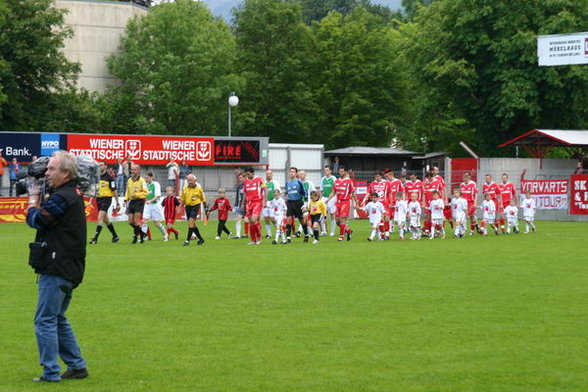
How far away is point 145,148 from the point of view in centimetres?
4491

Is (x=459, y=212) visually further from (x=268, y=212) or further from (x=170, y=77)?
(x=170, y=77)

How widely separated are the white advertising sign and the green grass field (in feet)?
12.5

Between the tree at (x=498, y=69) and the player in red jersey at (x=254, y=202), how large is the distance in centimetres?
2854

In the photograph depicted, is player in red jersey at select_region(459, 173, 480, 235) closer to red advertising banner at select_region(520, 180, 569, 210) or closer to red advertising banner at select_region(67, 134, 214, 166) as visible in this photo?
red advertising banner at select_region(520, 180, 569, 210)

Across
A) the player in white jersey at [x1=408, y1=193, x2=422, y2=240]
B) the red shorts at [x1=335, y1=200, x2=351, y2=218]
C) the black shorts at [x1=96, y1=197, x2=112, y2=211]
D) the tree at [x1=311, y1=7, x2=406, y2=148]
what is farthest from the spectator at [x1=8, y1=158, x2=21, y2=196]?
the tree at [x1=311, y1=7, x2=406, y2=148]

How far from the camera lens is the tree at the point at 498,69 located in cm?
5350

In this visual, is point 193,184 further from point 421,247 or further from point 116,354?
point 116,354

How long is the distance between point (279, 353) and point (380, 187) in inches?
841

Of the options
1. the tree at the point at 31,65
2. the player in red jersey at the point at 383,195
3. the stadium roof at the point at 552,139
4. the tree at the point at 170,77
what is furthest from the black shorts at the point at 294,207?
the tree at the point at 170,77

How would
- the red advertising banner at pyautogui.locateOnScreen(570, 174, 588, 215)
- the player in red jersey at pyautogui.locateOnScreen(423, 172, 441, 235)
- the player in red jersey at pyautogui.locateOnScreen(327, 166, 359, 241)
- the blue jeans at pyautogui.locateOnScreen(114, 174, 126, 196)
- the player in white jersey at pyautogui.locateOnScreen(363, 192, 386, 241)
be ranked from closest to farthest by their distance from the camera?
the player in white jersey at pyautogui.locateOnScreen(363, 192, 386, 241), the player in red jersey at pyautogui.locateOnScreen(327, 166, 359, 241), the player in red jersey at pyautogui.locateOnScreen(423, 172, 441, 235), the blue jeans at pyautogui.locateOnScreen(114, 174, 126, 196), the red advertising banner at pyautogui.locateOnScreen(570, 174, 588, 215)

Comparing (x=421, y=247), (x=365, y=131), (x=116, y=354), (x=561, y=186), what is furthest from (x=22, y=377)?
(x=365, y=131)

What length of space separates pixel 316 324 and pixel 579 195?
31494 mm

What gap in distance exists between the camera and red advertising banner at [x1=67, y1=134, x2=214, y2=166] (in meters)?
43.8

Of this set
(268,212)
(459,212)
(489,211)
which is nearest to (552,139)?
(489,211)
